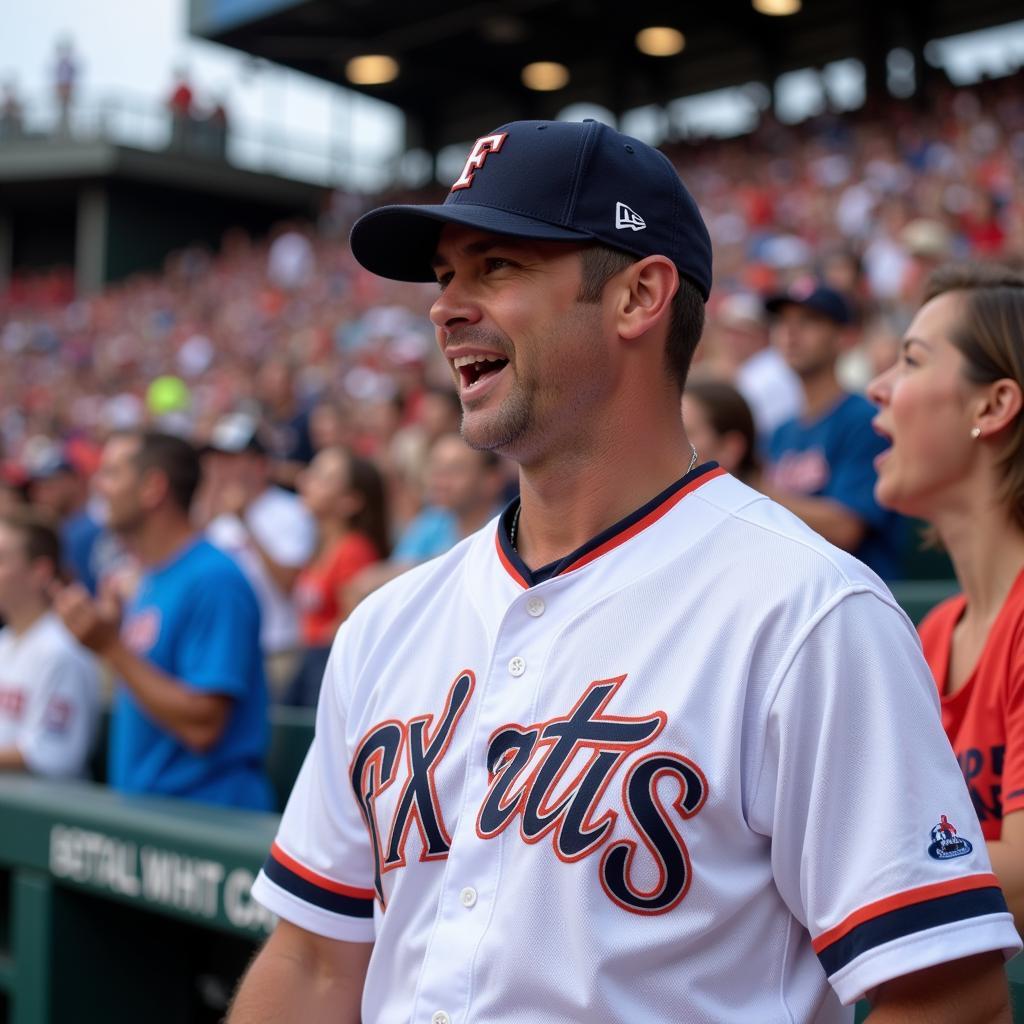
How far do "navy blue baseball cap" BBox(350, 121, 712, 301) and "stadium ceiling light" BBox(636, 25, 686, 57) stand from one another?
2063 cm

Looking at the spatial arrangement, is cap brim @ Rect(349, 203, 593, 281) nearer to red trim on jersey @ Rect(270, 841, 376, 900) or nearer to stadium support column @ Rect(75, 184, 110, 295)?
red trim on jersey @ Rect(270, 841, 376, 900)

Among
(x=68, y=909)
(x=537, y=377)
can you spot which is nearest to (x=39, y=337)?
(x=68, y=909)

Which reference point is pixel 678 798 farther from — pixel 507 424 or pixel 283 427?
pixel 283 427

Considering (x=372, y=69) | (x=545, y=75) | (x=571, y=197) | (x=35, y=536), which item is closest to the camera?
(x=571, y=197)

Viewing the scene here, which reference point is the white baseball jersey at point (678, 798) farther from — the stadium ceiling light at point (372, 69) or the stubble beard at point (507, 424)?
the stadium ceiling light at point (372, 69)

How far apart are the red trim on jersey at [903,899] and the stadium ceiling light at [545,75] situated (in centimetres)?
2307

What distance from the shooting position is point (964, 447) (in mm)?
2158

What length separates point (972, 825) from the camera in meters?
1.35

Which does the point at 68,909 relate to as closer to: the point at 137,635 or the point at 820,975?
the point at 137,635

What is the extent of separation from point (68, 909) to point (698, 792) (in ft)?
7.63

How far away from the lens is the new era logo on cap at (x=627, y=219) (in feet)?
5.14

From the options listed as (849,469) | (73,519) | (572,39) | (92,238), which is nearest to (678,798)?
(849,469)

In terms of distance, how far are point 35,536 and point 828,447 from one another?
9.02ft

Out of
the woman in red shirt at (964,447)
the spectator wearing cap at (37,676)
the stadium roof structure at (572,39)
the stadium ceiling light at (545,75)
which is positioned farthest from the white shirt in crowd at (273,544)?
the stadium ceiling light at (545,75)
